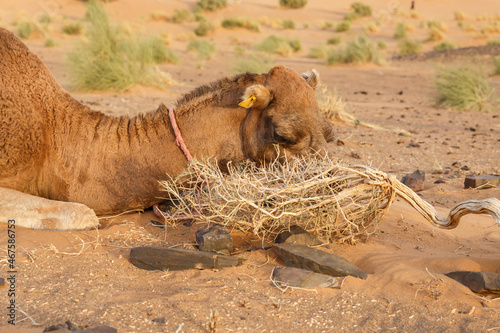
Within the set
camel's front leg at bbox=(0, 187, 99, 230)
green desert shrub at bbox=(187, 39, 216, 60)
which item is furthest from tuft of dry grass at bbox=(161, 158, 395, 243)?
green desert shrub at bbox=(187, 39, 216, 60)

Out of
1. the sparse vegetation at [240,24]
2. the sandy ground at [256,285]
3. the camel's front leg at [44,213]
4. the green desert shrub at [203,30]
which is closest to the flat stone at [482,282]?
the sandy ground at [256,285]

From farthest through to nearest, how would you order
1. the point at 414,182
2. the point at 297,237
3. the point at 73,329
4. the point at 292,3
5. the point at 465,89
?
1. the point at 292,3
2. the point at 465,89
3. the point at 414,182
4. the point at 297,237
5. the point at 73,329

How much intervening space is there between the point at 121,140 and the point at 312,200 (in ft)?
6.64

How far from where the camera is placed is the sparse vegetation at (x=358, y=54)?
88.7 ft

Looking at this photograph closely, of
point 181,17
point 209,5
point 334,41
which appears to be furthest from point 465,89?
point 209,5

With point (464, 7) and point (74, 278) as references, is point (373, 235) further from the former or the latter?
point (464, 7)

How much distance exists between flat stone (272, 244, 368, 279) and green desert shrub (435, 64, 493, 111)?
12.9m

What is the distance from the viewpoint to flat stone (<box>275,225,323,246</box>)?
4.52 meters

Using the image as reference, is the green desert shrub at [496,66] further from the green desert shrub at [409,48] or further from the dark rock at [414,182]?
the dark rock at [414,182]

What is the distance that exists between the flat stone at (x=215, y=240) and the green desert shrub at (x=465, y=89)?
13.0 metres

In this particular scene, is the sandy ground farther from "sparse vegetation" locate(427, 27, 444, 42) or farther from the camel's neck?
"sparse vegetation" locate(427, 27, 444, 42)

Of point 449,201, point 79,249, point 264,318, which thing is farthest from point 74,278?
point 449,201

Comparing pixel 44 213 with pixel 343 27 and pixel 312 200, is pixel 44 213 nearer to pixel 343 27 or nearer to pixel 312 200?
pixel 312 200

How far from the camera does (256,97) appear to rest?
4992 mm
